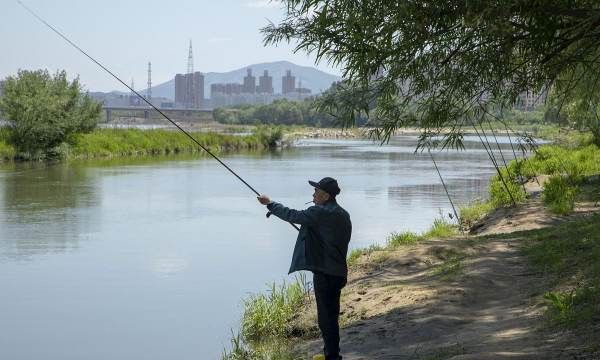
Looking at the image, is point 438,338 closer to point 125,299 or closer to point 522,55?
point 522,55

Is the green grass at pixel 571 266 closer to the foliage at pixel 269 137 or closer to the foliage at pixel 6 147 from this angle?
the foliage at pixel 6 147

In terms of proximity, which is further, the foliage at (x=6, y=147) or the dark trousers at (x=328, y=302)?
the foliage at (x=6, y=147)

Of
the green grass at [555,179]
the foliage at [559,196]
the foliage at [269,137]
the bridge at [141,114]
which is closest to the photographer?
the foliage at [559,196]

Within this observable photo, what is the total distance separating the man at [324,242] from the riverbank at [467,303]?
96 cm

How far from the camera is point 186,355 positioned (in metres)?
10.2

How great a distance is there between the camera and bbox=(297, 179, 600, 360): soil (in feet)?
22.6

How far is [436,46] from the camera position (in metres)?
7.24

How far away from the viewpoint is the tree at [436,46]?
21.2 feet

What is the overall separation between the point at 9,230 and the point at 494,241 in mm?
11510

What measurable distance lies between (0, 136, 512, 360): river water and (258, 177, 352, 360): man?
373 cm

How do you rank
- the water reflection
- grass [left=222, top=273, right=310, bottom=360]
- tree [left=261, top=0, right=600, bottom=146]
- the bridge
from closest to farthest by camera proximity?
tree [left=261, top=0, right=600, bottom=146] → grass [left=222, top=273, right=310, bottom=360] → the water reflection → the bridge

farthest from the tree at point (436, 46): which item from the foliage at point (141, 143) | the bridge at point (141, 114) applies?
the bridge at point (141, 114)

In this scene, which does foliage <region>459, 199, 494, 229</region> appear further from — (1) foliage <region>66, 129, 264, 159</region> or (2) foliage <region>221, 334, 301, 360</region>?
(1) foliage <region>66, 129, 264, 159</region>

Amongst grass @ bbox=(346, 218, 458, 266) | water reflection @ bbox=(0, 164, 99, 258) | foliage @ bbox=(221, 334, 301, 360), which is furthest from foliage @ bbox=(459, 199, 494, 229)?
foliage @ bbox=(221, 334, 301, 360)
